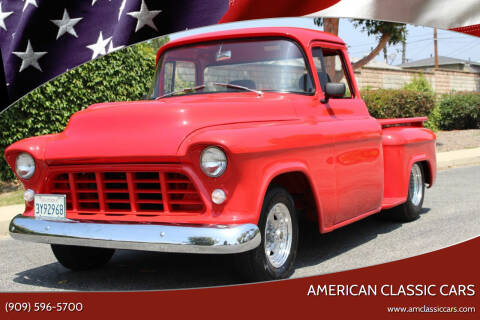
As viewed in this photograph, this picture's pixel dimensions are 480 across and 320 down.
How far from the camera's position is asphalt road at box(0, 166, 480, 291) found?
4.86 meters

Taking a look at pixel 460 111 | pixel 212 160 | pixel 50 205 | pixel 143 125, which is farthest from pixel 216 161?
pixel 460 111

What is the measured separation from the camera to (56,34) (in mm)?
5695

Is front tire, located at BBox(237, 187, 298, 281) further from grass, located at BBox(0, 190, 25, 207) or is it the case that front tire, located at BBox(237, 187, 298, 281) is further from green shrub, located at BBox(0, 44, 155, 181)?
green shrub, located at BBox(0, 44, 155, 181)

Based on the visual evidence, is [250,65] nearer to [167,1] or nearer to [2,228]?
[167,1]

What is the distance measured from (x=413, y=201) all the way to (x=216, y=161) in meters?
3.76

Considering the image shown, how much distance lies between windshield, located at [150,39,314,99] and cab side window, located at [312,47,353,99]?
8.8 inches

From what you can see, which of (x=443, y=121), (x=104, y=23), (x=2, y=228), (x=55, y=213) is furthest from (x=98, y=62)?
(x=443, y=121)

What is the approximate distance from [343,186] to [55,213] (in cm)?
232

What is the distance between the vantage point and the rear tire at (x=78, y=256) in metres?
5.18

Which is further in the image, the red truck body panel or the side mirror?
the side mirror

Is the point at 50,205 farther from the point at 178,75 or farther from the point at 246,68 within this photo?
the point at 246,68

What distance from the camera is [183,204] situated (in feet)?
14.0

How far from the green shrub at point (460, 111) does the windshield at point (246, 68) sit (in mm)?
13506

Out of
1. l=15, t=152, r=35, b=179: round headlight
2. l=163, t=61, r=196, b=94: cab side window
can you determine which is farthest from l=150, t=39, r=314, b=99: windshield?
l=15, t=152, r=35, b=179: round headlight
